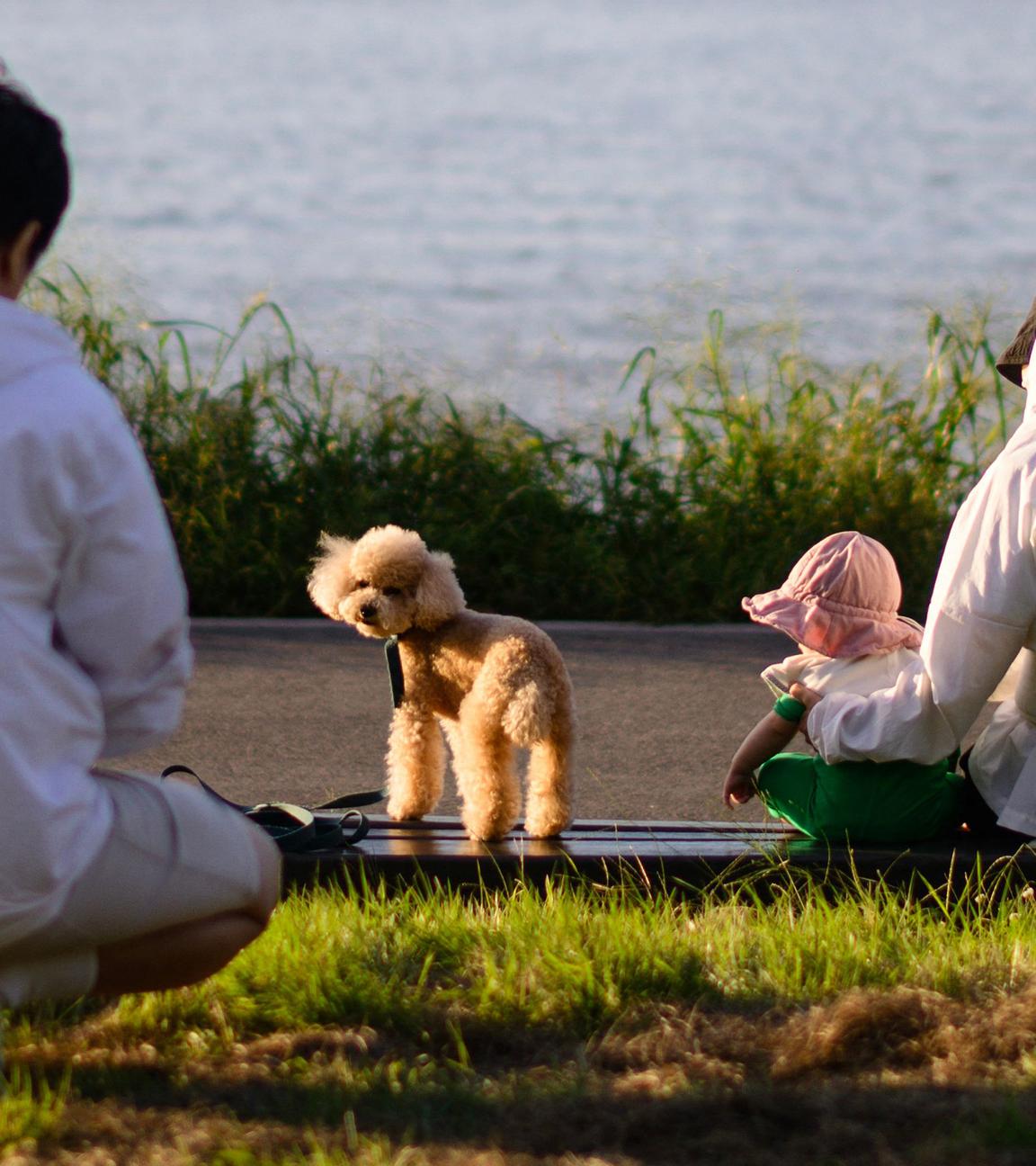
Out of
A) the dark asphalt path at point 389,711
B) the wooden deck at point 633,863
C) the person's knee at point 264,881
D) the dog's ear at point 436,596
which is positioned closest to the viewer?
the person's knee at point 264,881

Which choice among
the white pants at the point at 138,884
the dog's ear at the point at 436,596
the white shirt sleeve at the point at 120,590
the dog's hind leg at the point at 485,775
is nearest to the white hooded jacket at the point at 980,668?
the dog's hind leg at the point at 485,775

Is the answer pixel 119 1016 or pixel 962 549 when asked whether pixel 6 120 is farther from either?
pixel 962 549

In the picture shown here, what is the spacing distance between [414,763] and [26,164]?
71.7 inches

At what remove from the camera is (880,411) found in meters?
8.22

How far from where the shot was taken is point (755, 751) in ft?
12.4

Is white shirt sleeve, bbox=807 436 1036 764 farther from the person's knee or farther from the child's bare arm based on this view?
the person's knee

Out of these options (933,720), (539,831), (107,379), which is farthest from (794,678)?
(107,379)

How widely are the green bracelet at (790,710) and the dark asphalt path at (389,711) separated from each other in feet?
3.88

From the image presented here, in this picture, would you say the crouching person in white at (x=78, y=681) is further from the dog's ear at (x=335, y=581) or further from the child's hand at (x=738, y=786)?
the child's hand at (x=738, y=786)

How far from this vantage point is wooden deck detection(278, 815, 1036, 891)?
11.9 ft

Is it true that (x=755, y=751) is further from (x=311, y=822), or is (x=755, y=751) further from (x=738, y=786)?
(x=311, y=822)

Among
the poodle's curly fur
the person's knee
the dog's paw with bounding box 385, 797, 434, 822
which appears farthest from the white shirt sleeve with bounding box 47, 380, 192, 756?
the dog's paw with bounding box 385, 797, 434, 822

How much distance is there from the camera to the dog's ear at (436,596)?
12.2 feet

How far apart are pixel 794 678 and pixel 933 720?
37 cm
